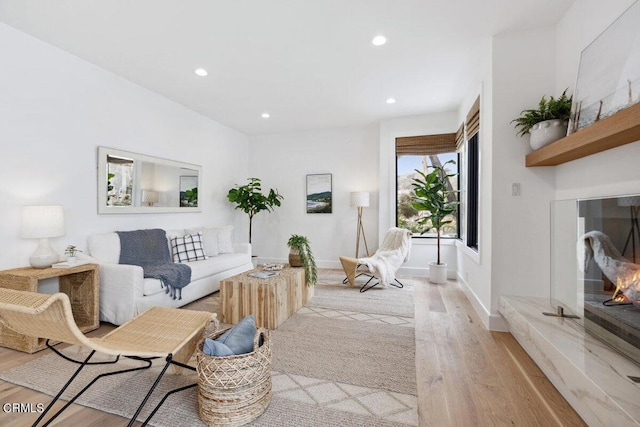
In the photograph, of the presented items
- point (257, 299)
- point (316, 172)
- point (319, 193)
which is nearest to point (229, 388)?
point (257, 299)

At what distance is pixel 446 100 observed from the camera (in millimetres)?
4367

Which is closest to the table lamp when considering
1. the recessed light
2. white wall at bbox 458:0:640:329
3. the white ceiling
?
the white ceiling

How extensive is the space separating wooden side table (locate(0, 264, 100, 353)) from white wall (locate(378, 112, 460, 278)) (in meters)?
4.08

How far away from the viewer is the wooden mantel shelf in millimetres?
1467

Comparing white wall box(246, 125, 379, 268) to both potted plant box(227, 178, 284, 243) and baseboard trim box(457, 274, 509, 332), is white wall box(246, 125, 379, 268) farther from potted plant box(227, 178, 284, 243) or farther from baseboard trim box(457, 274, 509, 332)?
baseboard trim box(457, 274, 509, 332)

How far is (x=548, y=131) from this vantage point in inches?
91.7

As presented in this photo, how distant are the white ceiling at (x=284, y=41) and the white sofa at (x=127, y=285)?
1993 mm

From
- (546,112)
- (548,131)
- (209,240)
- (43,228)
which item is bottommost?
(209,240)

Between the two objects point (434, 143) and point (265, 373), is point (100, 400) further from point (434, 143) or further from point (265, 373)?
point (434, 143)

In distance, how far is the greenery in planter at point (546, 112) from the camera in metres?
2.32

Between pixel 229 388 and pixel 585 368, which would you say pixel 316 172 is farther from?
pixel 585 368

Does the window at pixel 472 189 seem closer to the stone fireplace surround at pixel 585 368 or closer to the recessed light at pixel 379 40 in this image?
the recessed light at pixel 379 40

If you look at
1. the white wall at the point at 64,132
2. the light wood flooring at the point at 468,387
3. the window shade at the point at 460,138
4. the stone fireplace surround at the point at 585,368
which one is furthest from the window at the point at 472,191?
the white wall at the point at 64,132

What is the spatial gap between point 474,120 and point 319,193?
309cm
